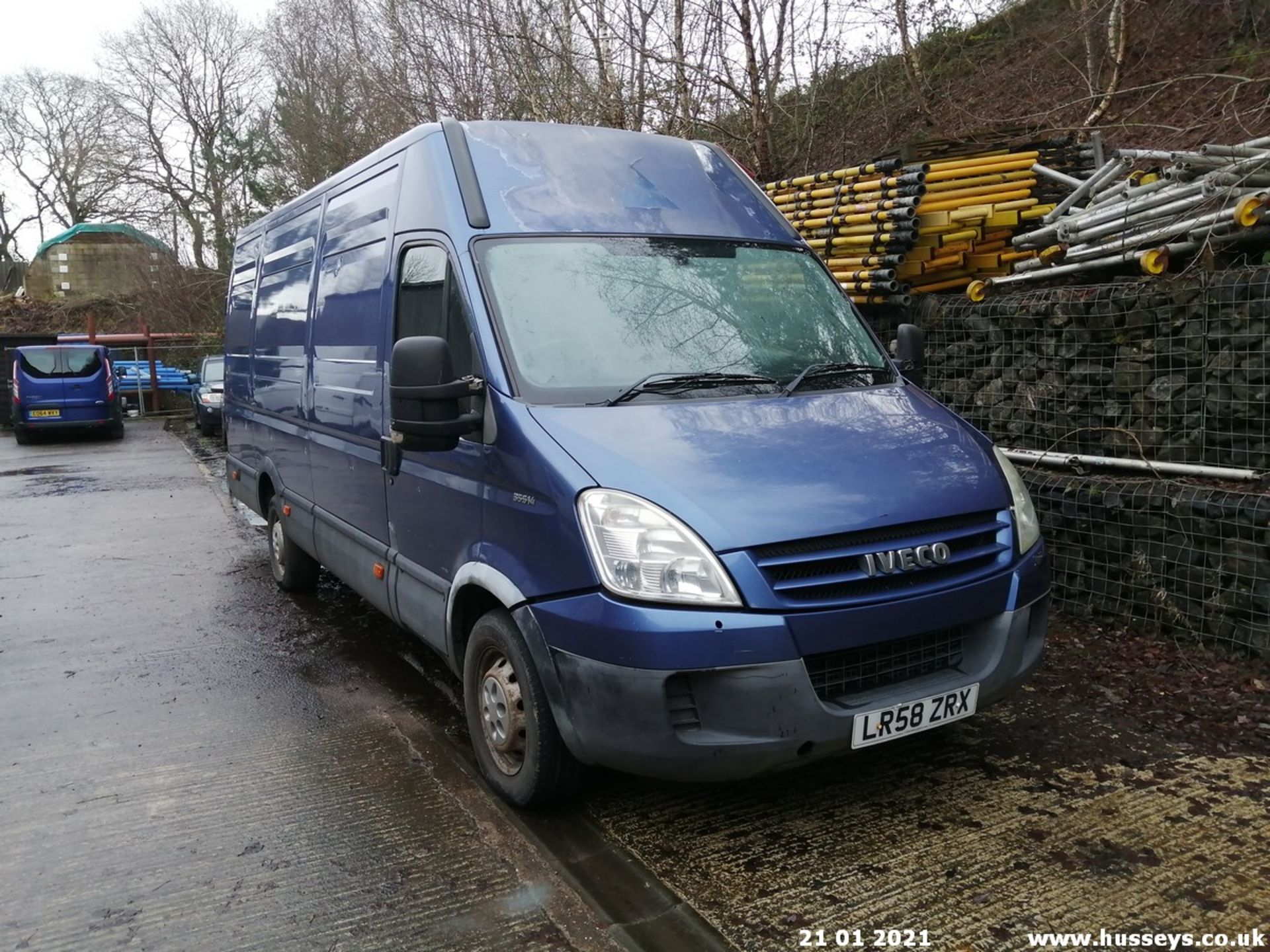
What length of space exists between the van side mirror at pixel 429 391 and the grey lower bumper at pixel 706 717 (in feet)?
3.28

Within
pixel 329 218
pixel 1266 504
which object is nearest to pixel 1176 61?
pixel 1266 504

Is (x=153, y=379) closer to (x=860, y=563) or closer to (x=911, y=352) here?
(x=911, y=352)

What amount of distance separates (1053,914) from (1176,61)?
13.4 meters

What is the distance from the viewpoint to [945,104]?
14.2 meters

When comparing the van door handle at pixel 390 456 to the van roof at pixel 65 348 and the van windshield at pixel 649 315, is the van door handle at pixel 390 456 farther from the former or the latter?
the van roof at pixel 65 348

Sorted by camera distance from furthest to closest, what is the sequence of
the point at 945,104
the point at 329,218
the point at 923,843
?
the point at 945,104 → the point at 329,218 → the point at 923,843

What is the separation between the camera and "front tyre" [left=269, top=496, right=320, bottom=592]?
727cm

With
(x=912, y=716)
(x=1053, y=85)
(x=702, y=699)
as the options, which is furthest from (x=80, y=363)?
(x=912, y=716)

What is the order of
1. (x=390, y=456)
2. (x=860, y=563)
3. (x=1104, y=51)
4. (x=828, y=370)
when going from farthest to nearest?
(x=1104, y=51) < (x=390, y=456) < (x=828, y=370) < (x=860, y=563)

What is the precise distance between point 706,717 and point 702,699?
0.06 m

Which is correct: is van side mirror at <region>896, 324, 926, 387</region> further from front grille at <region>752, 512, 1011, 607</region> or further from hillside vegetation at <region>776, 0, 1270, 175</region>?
hillside vegetation at <region>776, 0, 1270, 175</region>

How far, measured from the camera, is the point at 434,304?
14.7ft

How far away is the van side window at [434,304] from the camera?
13.7ft

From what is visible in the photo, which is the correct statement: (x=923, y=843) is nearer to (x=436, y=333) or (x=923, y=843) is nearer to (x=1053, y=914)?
(x=1053, y=914)
